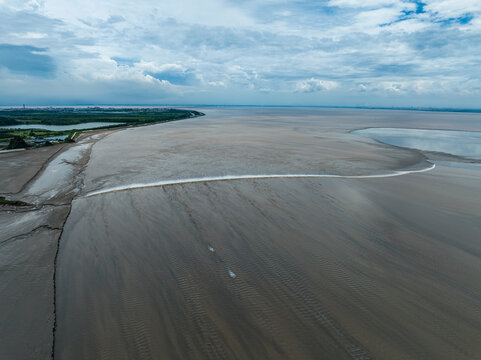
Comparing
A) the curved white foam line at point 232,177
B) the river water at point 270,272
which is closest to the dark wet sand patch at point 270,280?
the river water at point 270,272

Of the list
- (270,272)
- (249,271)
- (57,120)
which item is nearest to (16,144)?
(249,271)

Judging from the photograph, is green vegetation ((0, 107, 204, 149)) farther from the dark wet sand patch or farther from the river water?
the dark wet sand patch

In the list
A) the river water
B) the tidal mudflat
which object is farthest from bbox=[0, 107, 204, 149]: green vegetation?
the river water

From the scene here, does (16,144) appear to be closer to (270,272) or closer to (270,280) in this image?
(270,272)

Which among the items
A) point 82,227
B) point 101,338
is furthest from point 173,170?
point 101,338

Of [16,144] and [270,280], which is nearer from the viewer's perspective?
[270,280]

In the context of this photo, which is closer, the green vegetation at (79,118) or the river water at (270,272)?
the river water at (270,272)

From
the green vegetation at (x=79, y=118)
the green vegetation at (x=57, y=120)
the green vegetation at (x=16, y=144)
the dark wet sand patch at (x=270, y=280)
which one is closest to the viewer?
the dark wet sand patch at (x=270, y=280)

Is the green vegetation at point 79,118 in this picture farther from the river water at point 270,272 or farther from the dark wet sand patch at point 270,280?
the dark wet sand patch at point 270,280
